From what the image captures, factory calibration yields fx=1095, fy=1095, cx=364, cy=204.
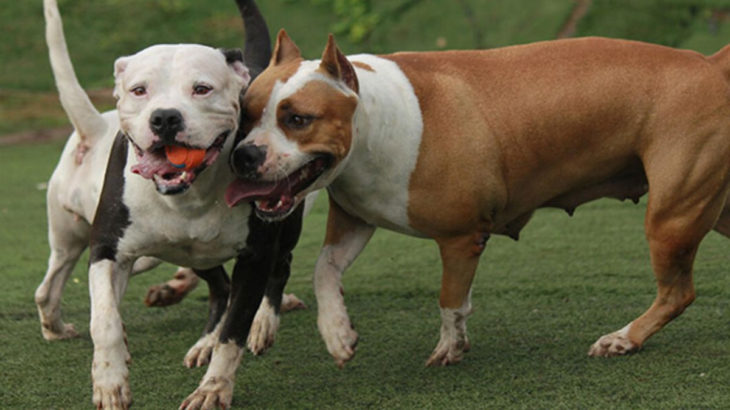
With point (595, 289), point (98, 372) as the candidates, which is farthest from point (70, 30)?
point (98, 372)

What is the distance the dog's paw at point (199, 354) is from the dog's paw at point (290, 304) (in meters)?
0.76

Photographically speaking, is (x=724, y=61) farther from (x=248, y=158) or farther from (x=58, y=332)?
(x=58, y=332)

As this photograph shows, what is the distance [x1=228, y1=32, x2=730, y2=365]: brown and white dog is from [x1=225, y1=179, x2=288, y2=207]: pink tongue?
241mm

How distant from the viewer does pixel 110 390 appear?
331cm

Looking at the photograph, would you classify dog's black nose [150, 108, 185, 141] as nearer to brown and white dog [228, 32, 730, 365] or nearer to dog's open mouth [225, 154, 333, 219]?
dog's open mouth [225, 154, 333, 219]

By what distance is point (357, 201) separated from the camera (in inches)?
153

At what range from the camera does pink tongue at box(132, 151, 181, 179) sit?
3285 mm

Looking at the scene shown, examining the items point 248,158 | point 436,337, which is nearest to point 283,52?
point 248,158

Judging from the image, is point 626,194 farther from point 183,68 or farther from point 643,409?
point 183,68

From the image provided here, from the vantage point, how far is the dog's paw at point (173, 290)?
198 inches

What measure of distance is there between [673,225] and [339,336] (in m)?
1.26

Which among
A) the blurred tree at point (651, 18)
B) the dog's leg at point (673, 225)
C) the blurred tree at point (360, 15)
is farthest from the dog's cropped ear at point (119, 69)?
the blurred tree at point (360, 15)

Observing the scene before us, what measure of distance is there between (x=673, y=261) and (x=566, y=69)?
2.63 ft

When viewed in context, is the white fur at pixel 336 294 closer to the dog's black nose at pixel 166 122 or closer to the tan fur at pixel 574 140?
the tan fur at pixel 574 140
